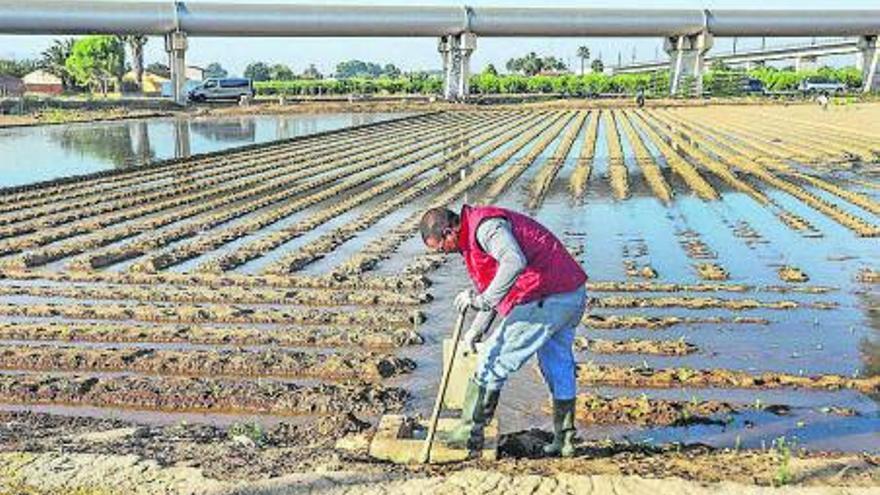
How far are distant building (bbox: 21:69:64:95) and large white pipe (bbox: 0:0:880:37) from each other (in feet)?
113

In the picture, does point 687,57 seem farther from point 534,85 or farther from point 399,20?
point 534,85

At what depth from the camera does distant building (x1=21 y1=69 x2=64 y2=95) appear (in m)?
71.6

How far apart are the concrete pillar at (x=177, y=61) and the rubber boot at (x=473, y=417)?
1541 inches

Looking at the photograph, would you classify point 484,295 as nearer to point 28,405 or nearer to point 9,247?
point 28,405

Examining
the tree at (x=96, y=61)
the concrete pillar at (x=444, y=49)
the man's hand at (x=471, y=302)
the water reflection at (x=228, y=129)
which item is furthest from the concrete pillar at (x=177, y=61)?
the man's hand at (x=471, y=302)

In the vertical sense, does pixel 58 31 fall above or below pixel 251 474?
above

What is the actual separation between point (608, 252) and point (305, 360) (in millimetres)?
4707

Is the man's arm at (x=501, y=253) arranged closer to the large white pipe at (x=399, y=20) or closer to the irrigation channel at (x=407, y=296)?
the irrigation channel at (x=407, y=296)

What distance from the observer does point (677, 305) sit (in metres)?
7.73

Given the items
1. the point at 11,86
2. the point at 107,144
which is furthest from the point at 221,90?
the point at 107,144

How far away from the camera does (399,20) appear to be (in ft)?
138

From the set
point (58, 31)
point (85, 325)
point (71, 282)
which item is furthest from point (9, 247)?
point (58, 31)

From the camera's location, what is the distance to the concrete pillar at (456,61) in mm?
44500

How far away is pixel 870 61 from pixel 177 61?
33.9 metres
